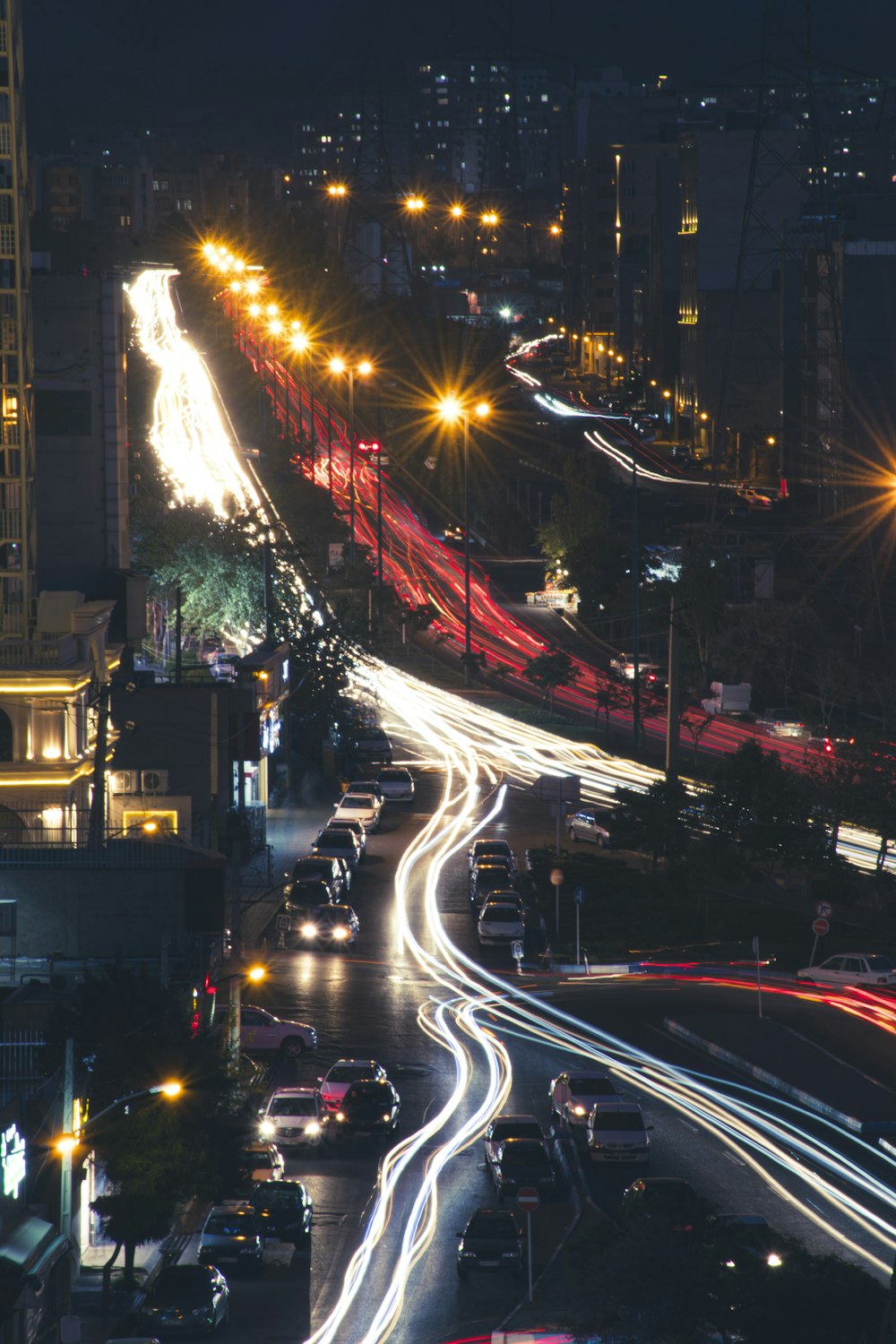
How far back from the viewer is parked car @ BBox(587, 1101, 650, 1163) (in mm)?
28438

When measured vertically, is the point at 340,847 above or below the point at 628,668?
below

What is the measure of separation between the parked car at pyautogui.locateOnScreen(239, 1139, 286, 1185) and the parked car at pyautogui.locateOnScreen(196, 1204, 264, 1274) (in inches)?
69.7

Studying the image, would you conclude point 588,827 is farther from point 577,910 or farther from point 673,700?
point 577,910

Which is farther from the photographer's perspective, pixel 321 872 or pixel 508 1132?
pixel 321 872

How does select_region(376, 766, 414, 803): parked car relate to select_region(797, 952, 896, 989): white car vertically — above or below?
below

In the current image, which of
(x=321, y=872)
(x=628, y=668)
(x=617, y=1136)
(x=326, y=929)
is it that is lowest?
(x=326, y=929)

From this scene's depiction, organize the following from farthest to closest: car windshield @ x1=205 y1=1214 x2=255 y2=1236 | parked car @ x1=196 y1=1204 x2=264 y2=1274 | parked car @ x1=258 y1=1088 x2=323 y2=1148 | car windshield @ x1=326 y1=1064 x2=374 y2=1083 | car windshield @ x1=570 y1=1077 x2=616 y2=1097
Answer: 1. car windshield @ x1=326 y1=1064 x2=374 y2=1083
2. car windshield @ x1=570 y1=1077 x2=616 y2=1097
3. parked car @ x1=258 y1=1088 x2=323 y2=1148
4. car windshield @ x1=205 y1=1214 x2=255 y2=1236
5. parked car @ x1=196 y1=1204 x2=264 y2=1274

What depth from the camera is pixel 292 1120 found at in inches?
1167

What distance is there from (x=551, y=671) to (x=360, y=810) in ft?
45.6

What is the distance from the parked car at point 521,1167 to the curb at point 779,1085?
190 inches

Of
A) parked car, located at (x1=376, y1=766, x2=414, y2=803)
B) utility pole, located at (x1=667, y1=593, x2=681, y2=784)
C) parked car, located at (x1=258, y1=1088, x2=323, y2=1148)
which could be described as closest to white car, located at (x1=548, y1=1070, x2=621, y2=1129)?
parked car, located at (x1=258, y1=1088, x2=323, y2=1148)

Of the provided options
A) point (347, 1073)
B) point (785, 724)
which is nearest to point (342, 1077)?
point (347, 1073)

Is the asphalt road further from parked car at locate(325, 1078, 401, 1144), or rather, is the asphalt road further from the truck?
the truck

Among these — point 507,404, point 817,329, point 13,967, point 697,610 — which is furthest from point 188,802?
point 507,404
